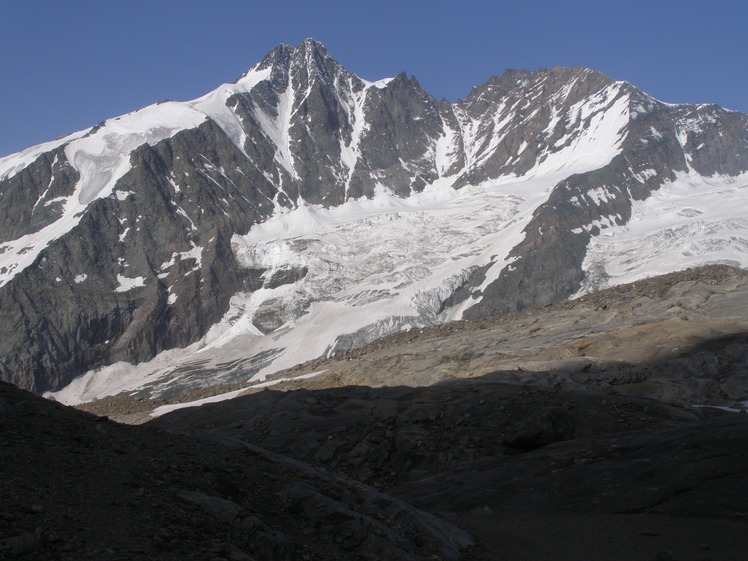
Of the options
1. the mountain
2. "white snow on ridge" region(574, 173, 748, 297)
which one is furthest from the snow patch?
"white snow on ridge" region(574, 173, 748, 297)

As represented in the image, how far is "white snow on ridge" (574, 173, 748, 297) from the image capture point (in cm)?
11512

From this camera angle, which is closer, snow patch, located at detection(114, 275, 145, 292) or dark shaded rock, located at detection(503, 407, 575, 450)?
dark shaded rock, located at detection(503, 407, 575, 450)

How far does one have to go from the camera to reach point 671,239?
402 feet

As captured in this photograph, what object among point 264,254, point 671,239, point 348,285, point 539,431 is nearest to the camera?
point 539,431

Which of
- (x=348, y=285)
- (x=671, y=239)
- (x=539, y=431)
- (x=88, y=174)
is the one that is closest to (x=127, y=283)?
(x=88, y=174)

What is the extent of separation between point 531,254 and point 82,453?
145441 millimetres

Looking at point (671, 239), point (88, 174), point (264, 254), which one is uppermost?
point (88, 174)

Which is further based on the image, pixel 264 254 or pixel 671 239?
pixel 264 254

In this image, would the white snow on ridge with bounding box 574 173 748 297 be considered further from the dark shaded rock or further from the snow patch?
the snow patch

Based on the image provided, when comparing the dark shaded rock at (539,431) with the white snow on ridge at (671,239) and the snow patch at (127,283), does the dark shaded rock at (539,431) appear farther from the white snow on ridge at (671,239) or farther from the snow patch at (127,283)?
the snow patch at (127,283)

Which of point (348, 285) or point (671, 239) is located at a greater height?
point (348, 285)

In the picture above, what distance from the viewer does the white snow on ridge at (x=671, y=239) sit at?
115 meters

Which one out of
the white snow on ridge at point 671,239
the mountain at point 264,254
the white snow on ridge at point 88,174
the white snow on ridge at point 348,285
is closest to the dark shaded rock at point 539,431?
the white snow on ridge at point 671,239

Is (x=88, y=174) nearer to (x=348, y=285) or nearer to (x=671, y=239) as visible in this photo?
(x=348, y=285)
